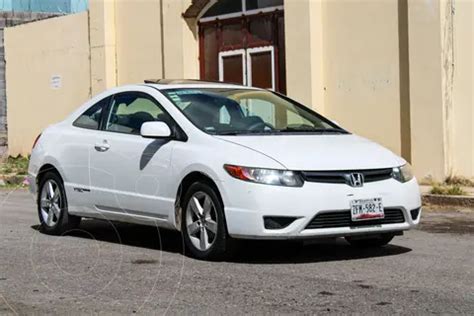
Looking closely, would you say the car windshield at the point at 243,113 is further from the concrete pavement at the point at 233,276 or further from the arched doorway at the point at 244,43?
the arched doorway at the point at 244,43

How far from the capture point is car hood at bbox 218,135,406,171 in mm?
7465

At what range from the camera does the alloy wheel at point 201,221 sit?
777cm

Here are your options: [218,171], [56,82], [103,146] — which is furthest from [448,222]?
[56,82]

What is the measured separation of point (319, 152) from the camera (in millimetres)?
7629

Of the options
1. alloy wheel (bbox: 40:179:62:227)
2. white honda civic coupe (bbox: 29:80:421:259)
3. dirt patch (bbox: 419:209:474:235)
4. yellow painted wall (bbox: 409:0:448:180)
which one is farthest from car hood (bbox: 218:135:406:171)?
yellow painted wall (bbox: 409:0:448:180)

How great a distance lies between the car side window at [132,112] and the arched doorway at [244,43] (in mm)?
7526

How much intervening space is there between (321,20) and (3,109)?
423 inches

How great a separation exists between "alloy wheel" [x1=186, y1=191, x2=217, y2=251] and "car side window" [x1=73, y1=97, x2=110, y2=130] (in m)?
1.87

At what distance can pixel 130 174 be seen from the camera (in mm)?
8562

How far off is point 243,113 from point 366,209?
173 centimetres

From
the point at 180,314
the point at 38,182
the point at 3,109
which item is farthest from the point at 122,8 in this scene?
the point at 180,314

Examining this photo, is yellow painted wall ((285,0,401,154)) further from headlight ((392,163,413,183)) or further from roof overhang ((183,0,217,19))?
headlight ((392,163,413,183))

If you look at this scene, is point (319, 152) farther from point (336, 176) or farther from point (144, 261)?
point (144, 261)

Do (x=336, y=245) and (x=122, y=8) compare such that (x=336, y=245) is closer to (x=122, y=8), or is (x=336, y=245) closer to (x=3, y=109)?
(x=122, y=8)
